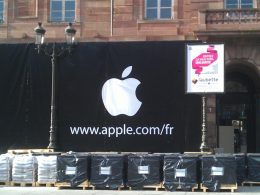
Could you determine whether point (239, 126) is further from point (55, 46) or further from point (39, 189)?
point (39, 189)

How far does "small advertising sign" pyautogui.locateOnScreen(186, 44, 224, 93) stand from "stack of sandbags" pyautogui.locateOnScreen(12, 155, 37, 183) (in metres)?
6.28

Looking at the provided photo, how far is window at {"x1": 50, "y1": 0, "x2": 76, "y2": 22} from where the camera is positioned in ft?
96.7

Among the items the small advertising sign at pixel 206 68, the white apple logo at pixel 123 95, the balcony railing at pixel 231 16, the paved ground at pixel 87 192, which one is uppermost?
the balcony railing at pixel 231 16

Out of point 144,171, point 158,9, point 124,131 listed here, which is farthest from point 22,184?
point 158,9

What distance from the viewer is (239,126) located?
1137 inches

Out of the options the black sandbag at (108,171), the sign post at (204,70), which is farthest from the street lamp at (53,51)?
the sign post at (204,70)

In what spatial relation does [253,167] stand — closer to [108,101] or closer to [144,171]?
[144,171]

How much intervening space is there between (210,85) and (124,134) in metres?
3.92

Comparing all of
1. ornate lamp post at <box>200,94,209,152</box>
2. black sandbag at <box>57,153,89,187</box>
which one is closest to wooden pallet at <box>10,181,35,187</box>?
black sandbag at <box>57,153,89,187</box>

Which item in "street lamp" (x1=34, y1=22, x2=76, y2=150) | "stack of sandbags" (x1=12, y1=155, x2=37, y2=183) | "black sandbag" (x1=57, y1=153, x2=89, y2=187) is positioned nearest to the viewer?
"black sandbag" (x1=57, y1=153, x2=89, y2=187)

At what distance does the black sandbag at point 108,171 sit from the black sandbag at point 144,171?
273 mm

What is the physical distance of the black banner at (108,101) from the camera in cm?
2203

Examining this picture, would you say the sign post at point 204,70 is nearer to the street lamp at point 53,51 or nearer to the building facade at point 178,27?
the street lamp at point 53,51

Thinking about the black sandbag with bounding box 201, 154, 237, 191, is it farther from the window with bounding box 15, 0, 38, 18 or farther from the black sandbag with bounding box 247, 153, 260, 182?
the window with bounding box 15, 0, 38, 18
